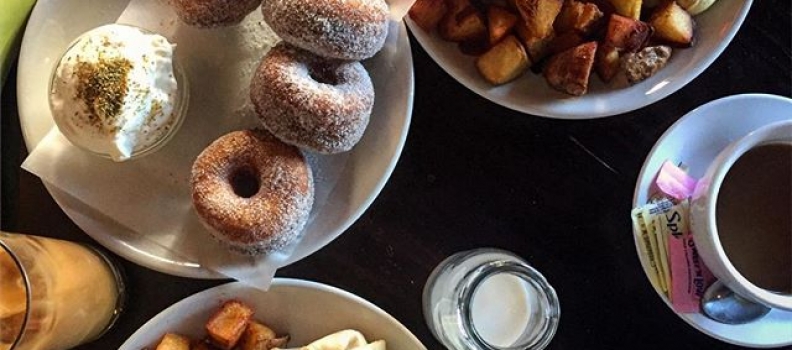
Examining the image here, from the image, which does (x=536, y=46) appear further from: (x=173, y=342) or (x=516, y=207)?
(x=173, y=342)

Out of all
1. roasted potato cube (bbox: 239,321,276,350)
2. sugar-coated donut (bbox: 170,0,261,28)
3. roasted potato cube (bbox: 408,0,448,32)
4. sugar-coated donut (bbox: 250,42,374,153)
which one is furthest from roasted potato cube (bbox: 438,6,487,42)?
roasted potato cube (bbox: 239,321,276,350)

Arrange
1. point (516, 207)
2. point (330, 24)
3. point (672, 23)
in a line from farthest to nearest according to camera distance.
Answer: point (516, 207), point (672, 23), point (330, 24)

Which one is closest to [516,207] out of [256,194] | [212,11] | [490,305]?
[490,305]

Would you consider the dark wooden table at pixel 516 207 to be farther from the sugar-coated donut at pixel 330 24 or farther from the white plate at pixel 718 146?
the sugar-coated donut at pixel 330 24

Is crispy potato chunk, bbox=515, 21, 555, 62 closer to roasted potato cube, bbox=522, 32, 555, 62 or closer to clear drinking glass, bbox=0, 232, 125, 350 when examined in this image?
roasted potato cube, bbox=522, 32, 555, 62

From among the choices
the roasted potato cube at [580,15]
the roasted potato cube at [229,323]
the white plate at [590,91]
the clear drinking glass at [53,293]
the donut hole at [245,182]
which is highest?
the roasted potato cube at [580,15]

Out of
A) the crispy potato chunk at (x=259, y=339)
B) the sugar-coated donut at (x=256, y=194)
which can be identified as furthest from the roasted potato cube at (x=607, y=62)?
the crispy potato chunk at (x=259, y=339)
